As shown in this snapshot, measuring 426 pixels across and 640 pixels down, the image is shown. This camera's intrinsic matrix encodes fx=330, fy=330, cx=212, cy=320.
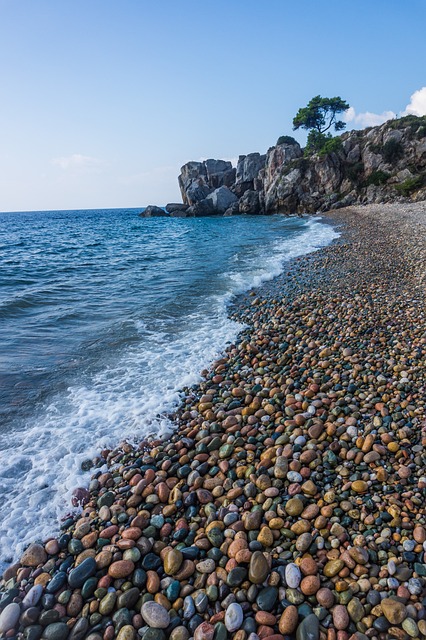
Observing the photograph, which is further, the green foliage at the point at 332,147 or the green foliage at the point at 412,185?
the green foliage at the point at 332,147

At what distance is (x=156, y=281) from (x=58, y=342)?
24.2ft

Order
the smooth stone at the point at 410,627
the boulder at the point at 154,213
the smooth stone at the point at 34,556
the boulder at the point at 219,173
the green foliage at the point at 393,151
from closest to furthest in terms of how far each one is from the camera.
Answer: the smooth stone at the point at 410,627, the smooth stone at the point at 34,556, the green foliage at the point at 393,151, the boulder at the point at 219,173, the boulder at the point at 154,213

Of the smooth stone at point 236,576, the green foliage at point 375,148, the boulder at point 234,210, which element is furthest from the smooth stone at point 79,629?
the boulder at point 234,210

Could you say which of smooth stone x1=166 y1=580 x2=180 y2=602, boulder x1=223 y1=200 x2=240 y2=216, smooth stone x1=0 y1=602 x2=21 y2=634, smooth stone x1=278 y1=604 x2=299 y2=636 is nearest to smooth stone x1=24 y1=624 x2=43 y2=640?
smooth stone x1=0 y1=602 x2=21 y2=634

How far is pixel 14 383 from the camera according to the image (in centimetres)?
657

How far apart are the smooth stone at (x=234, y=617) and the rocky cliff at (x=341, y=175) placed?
4548cm

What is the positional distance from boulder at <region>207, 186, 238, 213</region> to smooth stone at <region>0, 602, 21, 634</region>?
7754cm

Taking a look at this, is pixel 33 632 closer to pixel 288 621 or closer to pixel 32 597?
pixel 32 597

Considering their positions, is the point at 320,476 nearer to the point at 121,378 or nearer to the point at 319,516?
the point at 319,516

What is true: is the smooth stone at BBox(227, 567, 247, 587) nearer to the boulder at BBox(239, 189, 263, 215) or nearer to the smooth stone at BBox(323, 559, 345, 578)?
the smooth stone at BBox(323, 559, 345, 578)

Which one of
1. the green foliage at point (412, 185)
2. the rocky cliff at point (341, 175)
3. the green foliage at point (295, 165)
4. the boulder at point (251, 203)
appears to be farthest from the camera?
the boulder at point (251, 203)

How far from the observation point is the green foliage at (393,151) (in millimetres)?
46438

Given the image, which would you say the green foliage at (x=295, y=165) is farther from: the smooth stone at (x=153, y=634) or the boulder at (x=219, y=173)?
the smooth stone at (x=153, y=634)

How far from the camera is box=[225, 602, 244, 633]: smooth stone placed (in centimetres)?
244
